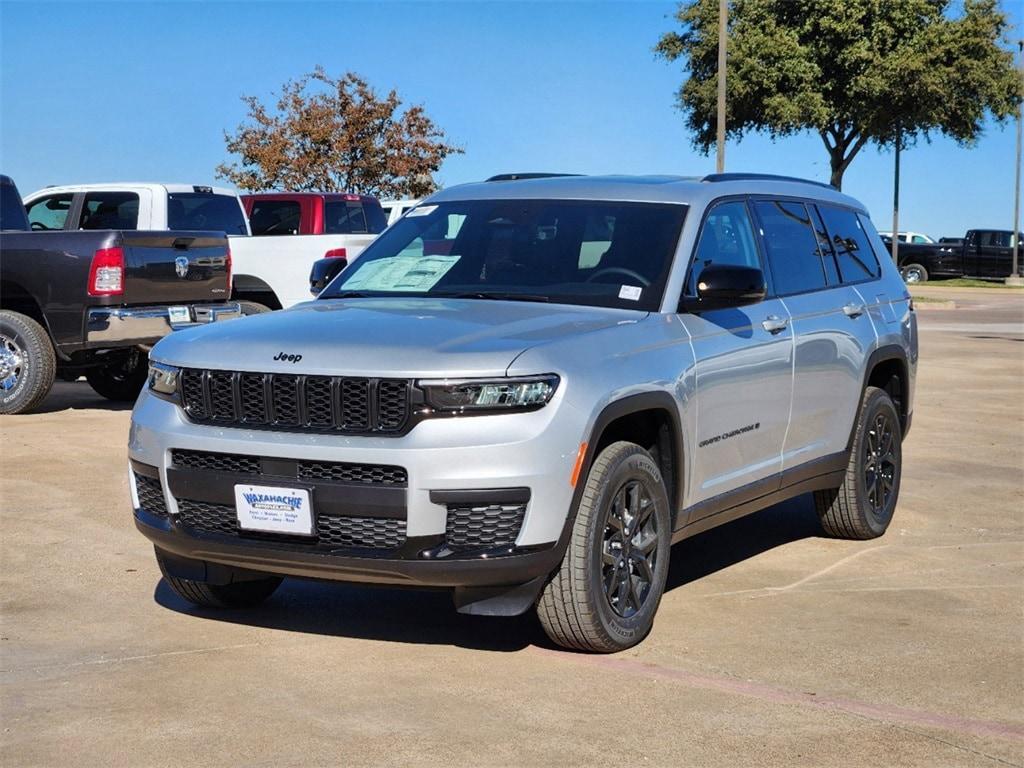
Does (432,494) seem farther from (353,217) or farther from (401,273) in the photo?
(353,217)

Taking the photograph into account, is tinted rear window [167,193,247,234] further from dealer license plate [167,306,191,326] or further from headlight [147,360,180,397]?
headlight [147,360,180,397]

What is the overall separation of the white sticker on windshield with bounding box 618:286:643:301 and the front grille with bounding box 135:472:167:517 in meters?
1.99

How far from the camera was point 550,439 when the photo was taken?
206 inches

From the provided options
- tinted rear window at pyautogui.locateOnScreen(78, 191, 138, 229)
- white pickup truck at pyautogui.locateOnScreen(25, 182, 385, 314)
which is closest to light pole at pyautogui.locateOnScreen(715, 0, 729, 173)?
white pickup truck at pyautogui.locateOnScreen(25, 182, 385, 314)

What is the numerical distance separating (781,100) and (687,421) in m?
37.7

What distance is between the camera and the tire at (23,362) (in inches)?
507

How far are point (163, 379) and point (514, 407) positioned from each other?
4.83ft

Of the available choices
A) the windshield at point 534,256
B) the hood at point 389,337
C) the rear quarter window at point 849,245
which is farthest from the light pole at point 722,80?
the hood at point 389,337

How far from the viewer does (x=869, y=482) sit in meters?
8.13

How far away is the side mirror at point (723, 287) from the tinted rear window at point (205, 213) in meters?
9.69

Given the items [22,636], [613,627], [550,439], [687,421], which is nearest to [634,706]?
[613,627]

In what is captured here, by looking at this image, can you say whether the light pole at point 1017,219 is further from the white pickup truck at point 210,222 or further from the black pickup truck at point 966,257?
the white pickup truck at point 210,222

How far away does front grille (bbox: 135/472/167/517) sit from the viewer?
19.0ft

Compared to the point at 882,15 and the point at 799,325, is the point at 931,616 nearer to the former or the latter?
the point at 799,325
